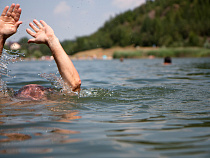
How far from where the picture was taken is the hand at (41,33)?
3818 millimetres

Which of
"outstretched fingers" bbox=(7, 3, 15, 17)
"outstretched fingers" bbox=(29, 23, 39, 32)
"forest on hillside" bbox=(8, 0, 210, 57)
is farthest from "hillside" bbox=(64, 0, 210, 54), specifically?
"outstretched fingers" bbox=(29, 23, 39, 32)

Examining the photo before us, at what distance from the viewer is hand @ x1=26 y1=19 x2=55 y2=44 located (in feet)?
12.5

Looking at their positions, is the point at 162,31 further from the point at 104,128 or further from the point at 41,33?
the point at 104,128

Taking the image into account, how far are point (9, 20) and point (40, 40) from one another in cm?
65

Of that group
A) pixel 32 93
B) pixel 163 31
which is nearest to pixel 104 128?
pixel 32 93

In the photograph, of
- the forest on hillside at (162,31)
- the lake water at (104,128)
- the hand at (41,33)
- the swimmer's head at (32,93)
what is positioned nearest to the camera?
the lake water at (104,128)

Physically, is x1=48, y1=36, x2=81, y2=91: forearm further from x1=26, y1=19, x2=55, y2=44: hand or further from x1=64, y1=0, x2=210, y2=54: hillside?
x1=64, y1=0, x2=210, y2=54: hillside

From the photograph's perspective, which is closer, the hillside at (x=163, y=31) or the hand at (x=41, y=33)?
the hand at (x=41, y=33)

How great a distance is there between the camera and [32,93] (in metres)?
4.16

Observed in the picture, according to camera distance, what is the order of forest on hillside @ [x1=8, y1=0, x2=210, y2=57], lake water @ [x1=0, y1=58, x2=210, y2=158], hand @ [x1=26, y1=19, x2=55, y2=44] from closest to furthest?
lake water @ [x1=0, y1=58, x2=210, y2=158]
hand @ [x1=26, y1=19, x2=55, y2=44]
forest on hillside @ [x1=8, y1=0, x2=210, y2=57]

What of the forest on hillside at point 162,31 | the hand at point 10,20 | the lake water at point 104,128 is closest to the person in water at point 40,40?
the hand at point 10,20

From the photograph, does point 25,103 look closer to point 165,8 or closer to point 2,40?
point 2,40

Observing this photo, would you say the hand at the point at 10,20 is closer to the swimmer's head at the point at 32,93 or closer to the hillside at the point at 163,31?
the swimmer's head at the point at 32,93

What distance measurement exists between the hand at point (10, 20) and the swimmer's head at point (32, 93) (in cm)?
81
